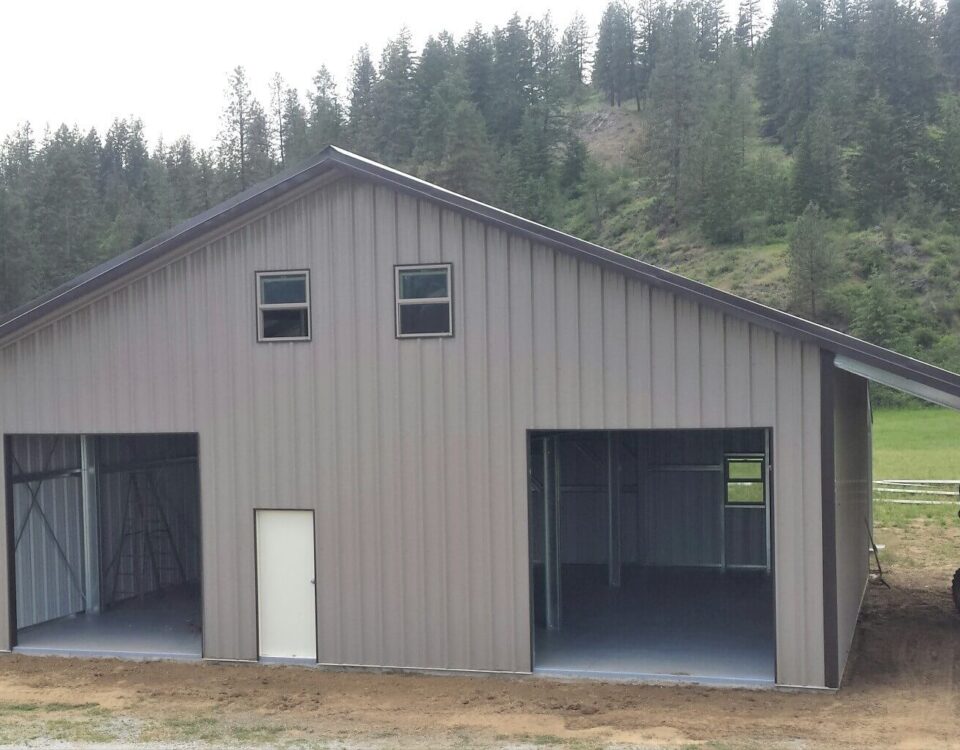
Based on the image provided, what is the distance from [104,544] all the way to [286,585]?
199 inches

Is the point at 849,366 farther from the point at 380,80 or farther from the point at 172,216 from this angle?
the point at 380,80

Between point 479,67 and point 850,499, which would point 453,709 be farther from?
point 479,67

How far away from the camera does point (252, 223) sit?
1276 cm

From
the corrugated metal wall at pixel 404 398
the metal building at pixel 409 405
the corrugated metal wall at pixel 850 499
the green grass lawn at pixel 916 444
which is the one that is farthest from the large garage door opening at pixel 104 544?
the green grass lawn at pixel 916 444

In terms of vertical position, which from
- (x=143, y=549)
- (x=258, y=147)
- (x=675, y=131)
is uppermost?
(x=258, y=147)

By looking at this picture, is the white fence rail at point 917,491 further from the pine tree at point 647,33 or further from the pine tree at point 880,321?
the pine tree at point 647,33

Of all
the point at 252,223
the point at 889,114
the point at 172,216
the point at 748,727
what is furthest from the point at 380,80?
the point at 748,727

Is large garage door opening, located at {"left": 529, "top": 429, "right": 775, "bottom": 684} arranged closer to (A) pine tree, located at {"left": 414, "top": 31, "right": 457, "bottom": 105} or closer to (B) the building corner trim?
(B) the building corner trim

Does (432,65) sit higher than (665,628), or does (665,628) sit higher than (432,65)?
(432,65)

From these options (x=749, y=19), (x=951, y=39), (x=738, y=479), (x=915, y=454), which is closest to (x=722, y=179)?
(x=915, y=454)

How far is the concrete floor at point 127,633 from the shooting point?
13.4 m

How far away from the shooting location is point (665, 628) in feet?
47.0

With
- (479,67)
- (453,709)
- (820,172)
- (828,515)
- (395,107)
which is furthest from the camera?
(479,67)

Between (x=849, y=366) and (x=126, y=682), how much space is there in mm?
8609
